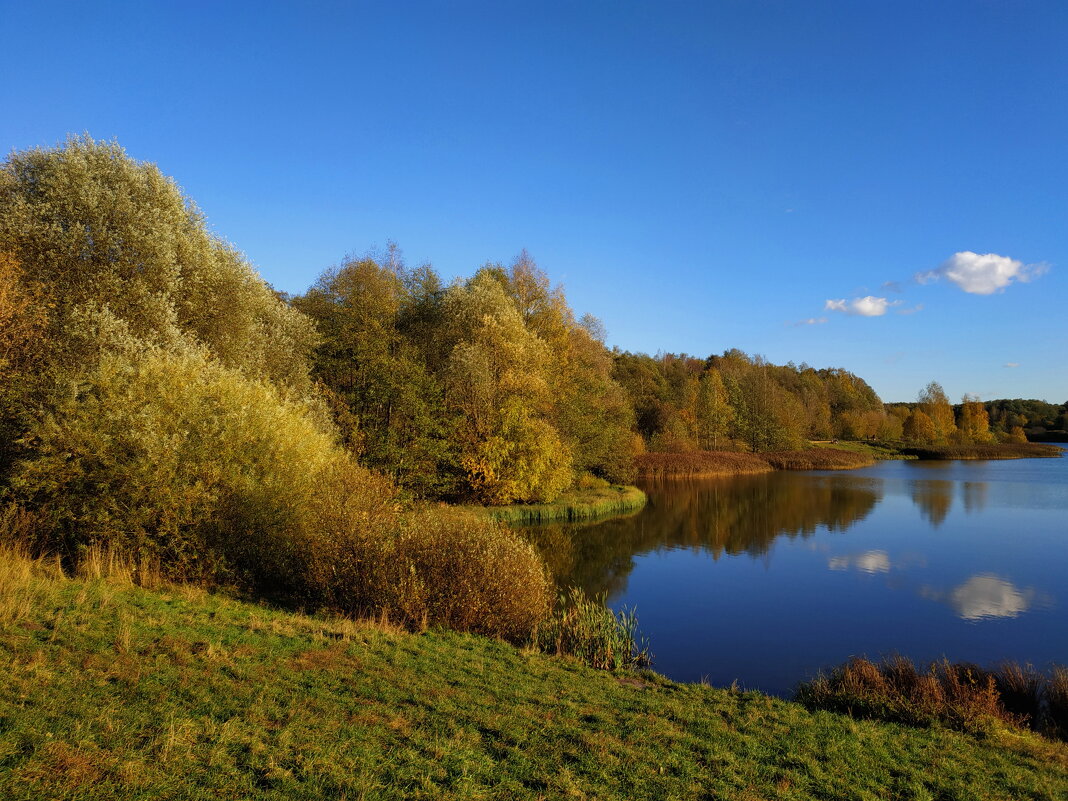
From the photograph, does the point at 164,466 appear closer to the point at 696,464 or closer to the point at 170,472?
the point at 170,472

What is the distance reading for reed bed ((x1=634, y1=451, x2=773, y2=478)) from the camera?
53.9 m

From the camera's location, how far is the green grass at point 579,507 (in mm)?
29797

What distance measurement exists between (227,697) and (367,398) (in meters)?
21.5

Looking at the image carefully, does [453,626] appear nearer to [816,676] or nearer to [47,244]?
[816,676]

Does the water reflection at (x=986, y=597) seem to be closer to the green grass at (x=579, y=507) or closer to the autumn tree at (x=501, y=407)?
the green grass at (x=579, y=507)

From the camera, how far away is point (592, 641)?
12.3m

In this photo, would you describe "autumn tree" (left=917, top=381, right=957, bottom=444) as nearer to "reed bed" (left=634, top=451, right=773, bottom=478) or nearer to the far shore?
the far shore

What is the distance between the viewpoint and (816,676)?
11.9 meters

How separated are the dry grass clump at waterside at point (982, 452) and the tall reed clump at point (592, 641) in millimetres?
81316

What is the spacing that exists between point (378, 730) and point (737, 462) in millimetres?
58133

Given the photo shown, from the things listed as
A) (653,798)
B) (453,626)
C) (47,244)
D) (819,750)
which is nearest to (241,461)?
(453,626)

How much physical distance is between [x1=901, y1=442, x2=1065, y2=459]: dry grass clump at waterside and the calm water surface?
3852 cm

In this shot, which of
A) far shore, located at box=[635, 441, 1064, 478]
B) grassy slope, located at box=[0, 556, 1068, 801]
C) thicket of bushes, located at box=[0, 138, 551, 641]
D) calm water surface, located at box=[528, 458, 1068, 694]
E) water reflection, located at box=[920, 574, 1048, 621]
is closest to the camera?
grassy slope, located at box=[0, 556, 1068, 801]

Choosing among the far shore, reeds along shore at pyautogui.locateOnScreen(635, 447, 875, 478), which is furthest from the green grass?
the far shore
